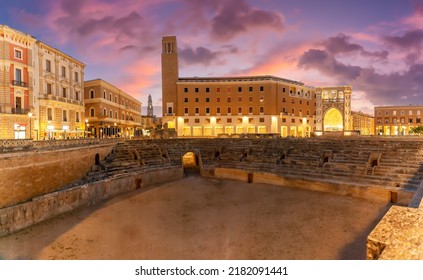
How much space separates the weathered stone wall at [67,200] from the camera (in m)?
13.5

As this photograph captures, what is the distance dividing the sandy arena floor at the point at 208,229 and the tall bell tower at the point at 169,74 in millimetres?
37445

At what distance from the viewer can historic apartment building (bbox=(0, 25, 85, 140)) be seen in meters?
28.6

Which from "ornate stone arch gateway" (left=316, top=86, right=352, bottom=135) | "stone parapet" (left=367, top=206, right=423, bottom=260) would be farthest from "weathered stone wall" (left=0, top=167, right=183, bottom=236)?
"ornate stone arch gateway" (left=316, top=86, right=352, bottom=135)

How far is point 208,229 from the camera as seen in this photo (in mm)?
13445

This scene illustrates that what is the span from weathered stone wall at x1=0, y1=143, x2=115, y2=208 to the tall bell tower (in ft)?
104

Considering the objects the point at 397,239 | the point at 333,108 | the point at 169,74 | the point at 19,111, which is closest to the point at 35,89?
the point at 19,111

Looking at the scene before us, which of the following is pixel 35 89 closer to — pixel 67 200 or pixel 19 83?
pixel 19 83

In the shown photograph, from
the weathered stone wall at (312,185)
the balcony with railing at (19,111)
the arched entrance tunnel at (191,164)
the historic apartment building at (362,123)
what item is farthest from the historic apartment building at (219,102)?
the historic apartment building at (362,123)

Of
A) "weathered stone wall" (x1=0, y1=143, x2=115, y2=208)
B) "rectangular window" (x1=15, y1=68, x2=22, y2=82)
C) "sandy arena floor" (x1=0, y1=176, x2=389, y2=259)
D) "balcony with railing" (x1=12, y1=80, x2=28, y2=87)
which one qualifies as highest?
"rectangular window" (x1=15, y1=68, x2=22, y2=82)

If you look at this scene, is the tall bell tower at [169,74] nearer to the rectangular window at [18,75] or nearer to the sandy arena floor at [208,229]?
the rectangular window at [18,75]

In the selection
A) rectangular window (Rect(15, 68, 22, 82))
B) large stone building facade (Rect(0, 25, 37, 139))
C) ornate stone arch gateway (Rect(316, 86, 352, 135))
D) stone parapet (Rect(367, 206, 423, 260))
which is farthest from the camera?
ornate stone arch gateway (Rect(316, 86, 352, 135))

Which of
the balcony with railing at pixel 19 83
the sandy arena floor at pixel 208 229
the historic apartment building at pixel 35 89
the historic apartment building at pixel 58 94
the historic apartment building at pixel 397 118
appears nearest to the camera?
the sandy arena floor at pixel 208 229

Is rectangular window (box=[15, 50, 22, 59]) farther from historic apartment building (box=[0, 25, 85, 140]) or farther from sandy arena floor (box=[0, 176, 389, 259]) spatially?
sandy arena floor (box=[0, 176, 389, 259])
